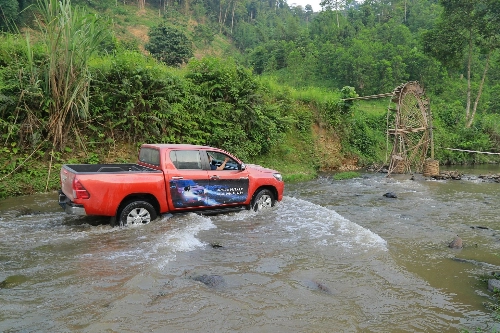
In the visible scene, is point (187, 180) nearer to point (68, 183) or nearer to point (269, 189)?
point (68, 183)

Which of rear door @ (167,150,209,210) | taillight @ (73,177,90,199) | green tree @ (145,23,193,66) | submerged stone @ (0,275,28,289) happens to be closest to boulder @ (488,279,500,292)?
rear door @ (167,150,209,210)

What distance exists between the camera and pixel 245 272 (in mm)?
5641

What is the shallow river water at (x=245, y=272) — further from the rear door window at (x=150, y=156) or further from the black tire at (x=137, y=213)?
the rear door window at (x=150, y=156)

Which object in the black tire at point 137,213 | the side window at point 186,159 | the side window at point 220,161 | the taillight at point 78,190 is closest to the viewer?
the taillight at point 78,190

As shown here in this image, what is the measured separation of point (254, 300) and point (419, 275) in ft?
8.91

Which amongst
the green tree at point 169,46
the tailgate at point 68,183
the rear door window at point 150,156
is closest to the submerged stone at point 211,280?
the tailgate at point 68,183

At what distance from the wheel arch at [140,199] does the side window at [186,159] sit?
866 mm

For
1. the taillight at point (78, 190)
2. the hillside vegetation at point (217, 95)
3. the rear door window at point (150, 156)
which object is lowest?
the taillight at point (78, 190)

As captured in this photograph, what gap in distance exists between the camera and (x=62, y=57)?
11070mm

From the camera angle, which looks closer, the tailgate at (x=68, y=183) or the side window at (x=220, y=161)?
the tailgate at (x=68, y=183)

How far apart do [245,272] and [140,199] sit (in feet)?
10.3

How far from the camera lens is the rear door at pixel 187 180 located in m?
8.00

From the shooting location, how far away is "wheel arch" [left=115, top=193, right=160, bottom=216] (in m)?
7.48

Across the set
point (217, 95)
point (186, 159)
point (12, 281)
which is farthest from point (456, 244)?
point (217, 95)
